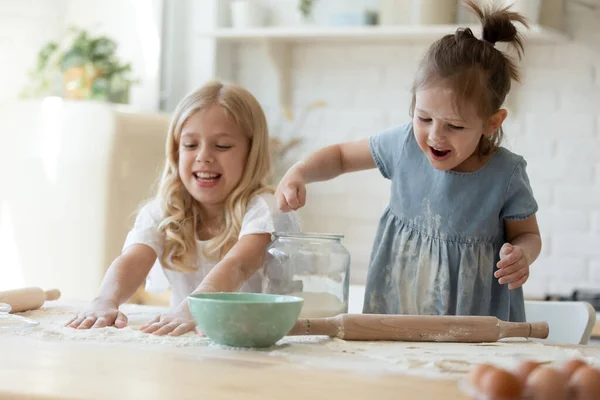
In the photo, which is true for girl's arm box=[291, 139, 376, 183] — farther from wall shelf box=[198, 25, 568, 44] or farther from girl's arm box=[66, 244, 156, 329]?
wall shelf box=[198, 25, 568, 44]

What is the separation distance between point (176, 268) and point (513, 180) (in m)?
0.67

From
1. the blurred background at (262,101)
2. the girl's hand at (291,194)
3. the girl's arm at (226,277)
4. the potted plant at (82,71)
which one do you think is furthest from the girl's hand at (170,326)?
the potted plant at (82,71)

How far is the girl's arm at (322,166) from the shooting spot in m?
1.45

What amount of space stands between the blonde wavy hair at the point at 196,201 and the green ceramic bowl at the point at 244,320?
641 mm

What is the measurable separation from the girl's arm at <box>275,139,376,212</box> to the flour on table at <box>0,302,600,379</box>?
0.33 metres

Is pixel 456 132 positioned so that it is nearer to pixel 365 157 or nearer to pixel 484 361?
pixel 365 157

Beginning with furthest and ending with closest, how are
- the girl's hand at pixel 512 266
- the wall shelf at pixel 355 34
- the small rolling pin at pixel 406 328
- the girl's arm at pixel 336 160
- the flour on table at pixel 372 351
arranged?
1. the wall shelf at pixel 355 34
2. the girl's arm at pixel 336 160
3. the girl's hand at pixel 512 266
4. the small rolling pin at pixel 406 328
5. the flour on table at pixel 372 351

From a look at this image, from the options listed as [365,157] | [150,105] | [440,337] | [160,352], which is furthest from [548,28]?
[160,352]

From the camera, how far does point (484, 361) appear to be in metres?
1.02

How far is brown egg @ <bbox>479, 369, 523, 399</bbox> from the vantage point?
72 cm

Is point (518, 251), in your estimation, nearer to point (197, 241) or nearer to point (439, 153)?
point (439, 153)

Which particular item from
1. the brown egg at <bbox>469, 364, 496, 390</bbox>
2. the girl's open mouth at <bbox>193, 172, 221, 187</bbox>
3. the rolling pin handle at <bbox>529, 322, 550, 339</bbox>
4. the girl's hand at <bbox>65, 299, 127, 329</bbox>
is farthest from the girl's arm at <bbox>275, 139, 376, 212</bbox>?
the brown egg at <bbox>469, 364, 496, 390</bbox>

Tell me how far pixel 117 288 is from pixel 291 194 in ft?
1.24

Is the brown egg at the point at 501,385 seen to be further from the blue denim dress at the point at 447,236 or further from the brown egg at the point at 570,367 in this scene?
the blue denim dress at the point at 447,236
